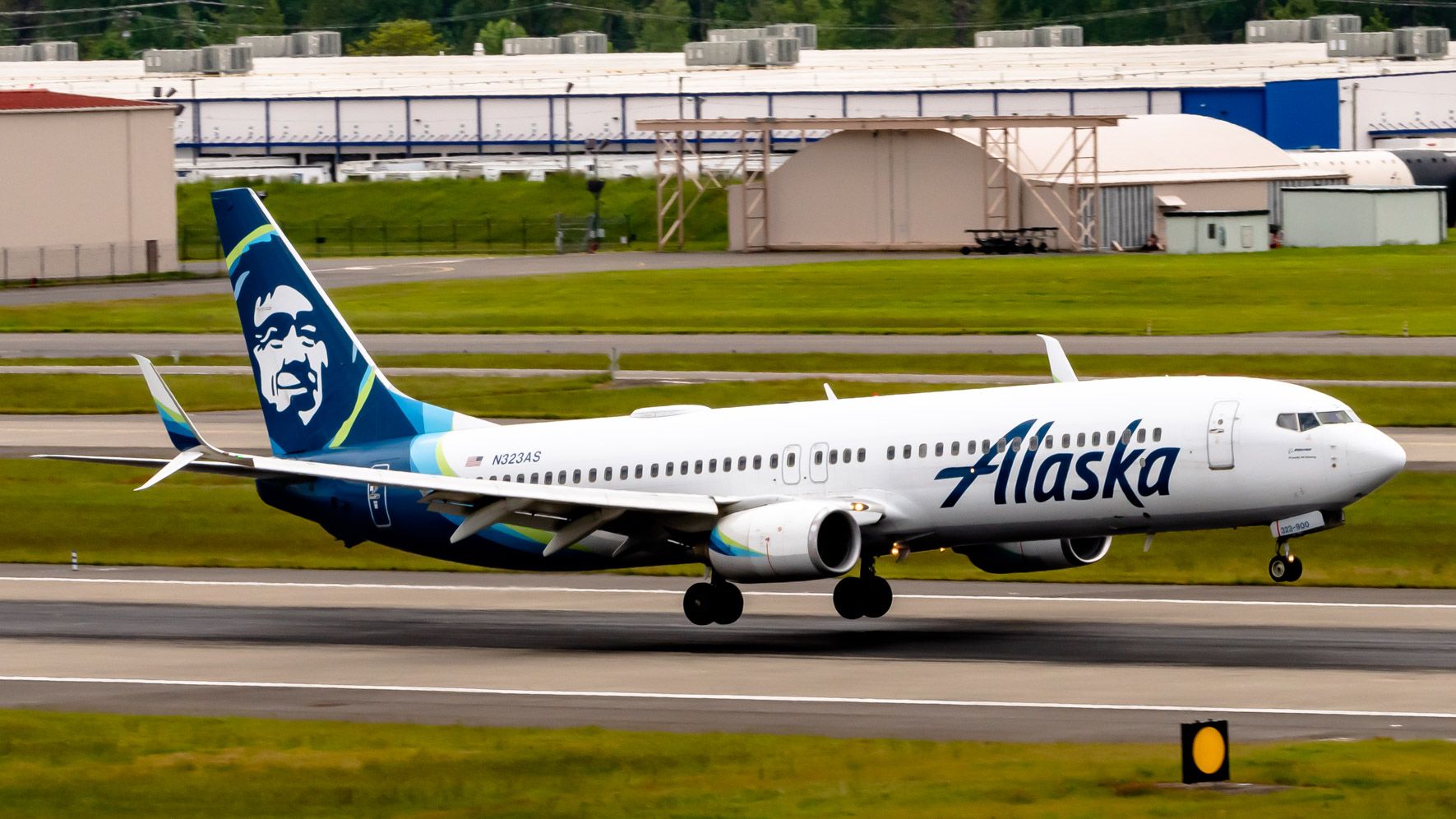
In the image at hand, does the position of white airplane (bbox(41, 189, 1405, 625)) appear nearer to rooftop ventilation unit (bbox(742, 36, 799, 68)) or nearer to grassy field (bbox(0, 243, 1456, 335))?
grassy field (bbox(0, 243, 1456, 335))

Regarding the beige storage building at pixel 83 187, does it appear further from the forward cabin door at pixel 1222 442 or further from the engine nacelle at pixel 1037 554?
the forward cabin door at pixel 1222 442

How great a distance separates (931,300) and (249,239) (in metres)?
62.5

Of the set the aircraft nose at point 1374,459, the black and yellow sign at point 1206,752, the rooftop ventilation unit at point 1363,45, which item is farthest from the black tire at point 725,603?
the rooftop ventilation unit at point 1363,45

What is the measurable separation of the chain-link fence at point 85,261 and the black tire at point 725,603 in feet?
317

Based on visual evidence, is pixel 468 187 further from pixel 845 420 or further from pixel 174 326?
pixel 845 420

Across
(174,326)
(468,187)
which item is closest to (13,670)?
(174,326)

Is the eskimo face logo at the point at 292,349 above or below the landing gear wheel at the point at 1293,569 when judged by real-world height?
above

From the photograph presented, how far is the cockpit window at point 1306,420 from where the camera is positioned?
3637cm

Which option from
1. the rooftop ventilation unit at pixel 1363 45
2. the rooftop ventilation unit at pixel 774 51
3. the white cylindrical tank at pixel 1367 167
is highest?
the rooftop ventilation unit at pixel 774 51

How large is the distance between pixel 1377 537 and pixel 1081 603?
864cm

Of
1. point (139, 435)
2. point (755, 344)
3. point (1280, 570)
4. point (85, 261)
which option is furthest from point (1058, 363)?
point (85, 261)

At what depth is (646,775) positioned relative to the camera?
2692 centimetres

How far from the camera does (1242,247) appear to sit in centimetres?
12912

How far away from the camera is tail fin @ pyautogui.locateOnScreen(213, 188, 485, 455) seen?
43719 mm
